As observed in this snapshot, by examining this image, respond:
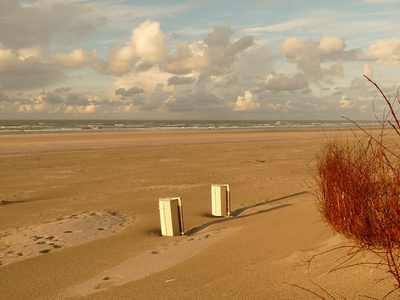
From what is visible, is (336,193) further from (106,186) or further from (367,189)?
(106,186)

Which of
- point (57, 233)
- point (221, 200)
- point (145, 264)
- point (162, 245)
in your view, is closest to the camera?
point (145, 264)

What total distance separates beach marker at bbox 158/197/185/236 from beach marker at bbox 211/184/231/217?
4.06ft

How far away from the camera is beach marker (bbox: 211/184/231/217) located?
20.9 ft

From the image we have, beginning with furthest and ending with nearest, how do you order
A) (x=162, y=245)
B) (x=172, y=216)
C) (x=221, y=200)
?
(x=221, y=200) → (x=172, y=216) → (x=162, y=245)

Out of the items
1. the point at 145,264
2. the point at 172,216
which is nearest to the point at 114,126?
the point at 172,216

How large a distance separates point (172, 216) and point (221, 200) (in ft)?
4.75

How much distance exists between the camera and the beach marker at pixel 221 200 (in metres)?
6.37

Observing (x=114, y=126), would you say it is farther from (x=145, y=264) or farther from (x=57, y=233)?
(x=145, y=264)

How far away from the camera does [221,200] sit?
643 cm

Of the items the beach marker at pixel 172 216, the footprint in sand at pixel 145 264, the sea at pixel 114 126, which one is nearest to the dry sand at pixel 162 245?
the footprint in sand at pixel 145 264

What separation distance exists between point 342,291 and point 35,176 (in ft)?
34.5

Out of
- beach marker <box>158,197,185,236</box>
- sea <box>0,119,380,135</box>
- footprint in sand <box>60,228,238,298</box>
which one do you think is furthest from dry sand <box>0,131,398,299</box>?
sea <box>0,119,380,135</box>

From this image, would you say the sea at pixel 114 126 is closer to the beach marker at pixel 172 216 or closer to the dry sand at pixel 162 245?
the dry sand at pixel 162 245

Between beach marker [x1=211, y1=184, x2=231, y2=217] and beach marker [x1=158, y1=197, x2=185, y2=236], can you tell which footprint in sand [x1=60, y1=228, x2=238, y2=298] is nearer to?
beach marker [x1=158, y1=197, x2=185, y2=236]
